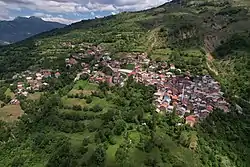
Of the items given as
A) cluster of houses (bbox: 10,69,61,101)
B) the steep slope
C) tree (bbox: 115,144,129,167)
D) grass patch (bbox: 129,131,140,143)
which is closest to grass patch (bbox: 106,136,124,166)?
tree (bbox: 115,144,129,167)

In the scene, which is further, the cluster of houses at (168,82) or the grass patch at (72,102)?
the grass patch at (72,102)

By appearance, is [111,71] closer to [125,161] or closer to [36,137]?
[36,137]

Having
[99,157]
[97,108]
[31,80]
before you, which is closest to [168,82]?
[97,108]

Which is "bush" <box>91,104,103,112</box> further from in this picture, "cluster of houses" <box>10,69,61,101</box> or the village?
"cluster of houses" <box>10,69,61,101</box>

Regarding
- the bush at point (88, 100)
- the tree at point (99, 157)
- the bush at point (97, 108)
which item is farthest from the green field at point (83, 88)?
the tree at point (99, 157)

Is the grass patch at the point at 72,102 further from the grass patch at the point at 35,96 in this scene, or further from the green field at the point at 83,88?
the grass patch at the point at 35,96

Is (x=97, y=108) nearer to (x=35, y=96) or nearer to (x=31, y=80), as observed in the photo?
(x=35, y=96)
